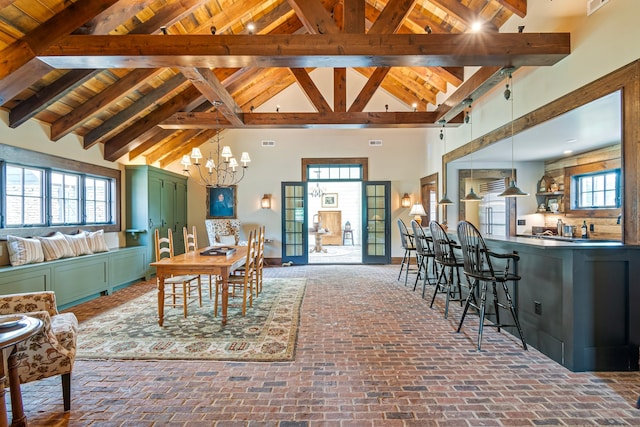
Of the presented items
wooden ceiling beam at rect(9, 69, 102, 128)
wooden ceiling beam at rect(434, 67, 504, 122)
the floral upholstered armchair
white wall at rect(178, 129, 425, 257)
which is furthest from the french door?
the floral upholstered armchair

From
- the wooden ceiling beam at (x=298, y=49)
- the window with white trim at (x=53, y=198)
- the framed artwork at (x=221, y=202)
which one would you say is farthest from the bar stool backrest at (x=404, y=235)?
the window with white trim at (x=53, y=198)

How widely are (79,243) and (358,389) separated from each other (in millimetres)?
4883

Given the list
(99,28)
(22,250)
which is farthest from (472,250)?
(22,250)

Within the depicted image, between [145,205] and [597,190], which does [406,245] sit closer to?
[597,190]

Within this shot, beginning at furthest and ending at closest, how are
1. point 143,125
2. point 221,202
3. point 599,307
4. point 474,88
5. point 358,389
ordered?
point 221,202 → point 143,125 → point 474,88 → point 599,307 → point 358,389

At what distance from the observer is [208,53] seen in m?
3.20

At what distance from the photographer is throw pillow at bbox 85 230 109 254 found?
5137 mm

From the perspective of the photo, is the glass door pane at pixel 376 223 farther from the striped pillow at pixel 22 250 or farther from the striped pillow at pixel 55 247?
the striped pillow at pixel 22 250

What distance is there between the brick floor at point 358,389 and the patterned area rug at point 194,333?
157mm

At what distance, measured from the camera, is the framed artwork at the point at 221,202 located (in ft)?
27.1

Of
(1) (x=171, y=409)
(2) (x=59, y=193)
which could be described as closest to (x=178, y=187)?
(2) (x=59, y=193)

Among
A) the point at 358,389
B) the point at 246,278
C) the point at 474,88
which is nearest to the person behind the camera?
the point at 358,389

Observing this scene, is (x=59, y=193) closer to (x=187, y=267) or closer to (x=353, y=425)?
(x=187, y=267)

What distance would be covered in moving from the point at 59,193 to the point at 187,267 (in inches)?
122
